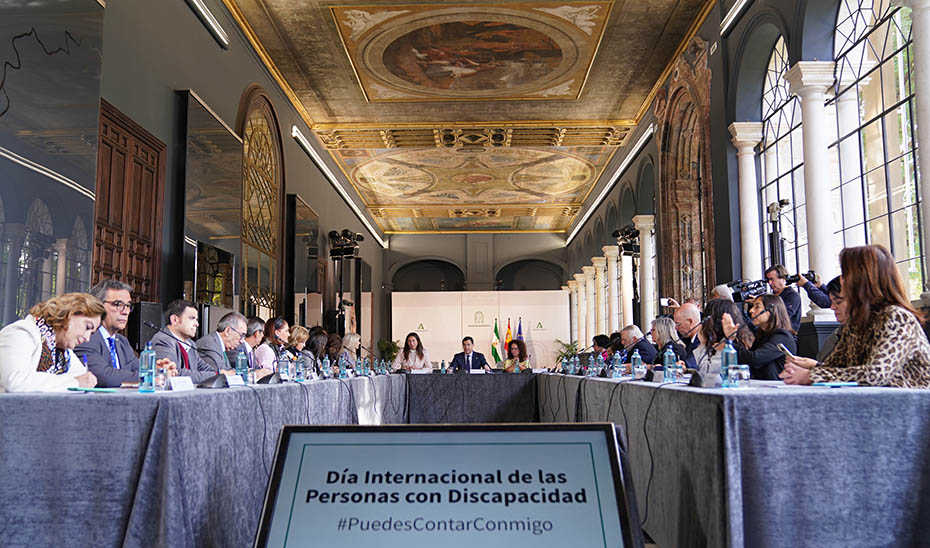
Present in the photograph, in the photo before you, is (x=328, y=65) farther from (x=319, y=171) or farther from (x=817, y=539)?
(x=817, y=539)

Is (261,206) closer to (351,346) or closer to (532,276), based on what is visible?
(351,346)

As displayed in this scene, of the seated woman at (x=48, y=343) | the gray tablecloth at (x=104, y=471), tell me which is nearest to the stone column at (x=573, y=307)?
the seated woman at (x=48, y=343)

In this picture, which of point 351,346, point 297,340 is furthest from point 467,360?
point 297,340

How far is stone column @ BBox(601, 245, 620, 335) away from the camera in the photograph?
1529 cm

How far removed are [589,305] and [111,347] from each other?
1495 centimetres

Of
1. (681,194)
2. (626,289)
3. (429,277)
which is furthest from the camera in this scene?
(429,277)

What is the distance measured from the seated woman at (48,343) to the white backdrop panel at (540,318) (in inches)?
665

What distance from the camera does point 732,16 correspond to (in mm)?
7227

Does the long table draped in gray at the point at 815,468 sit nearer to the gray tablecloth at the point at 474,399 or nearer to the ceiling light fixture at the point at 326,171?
the gray tablecloth at the point at 474,399

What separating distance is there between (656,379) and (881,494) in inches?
58.1

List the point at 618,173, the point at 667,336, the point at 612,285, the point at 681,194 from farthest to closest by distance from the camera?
the point at 612,285 → the point at 618,173 → the point at 681,194 → the point at 667,336

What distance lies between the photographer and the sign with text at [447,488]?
4.99ft

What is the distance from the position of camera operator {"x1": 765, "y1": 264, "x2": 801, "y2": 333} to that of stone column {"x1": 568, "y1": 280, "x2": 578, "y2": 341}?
46.7ft

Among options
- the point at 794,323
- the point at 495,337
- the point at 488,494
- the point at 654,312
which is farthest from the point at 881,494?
the point at 495,337
